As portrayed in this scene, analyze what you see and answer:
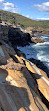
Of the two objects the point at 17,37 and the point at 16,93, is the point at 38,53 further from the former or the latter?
the point at 16,93

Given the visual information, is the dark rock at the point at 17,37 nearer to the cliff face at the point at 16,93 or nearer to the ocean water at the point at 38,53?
the ocean water at the point at 38,53

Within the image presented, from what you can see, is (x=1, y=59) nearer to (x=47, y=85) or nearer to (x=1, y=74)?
(x=1, y=74)

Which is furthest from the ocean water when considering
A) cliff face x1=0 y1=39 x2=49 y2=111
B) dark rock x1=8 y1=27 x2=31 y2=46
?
cliff face x1=0 y1=39 x2=49 y2=111

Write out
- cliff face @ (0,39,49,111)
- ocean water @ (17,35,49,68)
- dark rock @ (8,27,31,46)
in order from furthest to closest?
1. dark rock @ (8,27,31,46)
2. ocean water @ (17,35,49,68)
3. cliff face @ (0,39,49,111)

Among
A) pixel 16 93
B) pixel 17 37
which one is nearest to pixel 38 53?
pixel 17 37

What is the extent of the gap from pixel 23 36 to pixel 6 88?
50331 millimetres

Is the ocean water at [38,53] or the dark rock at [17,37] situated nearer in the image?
the ocean water at [38,53]

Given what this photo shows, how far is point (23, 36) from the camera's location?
60375 mm

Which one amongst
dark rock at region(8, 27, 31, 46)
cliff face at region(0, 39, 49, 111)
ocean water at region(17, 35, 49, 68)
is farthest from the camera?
dark rock at region(8, 27, 31, 46)

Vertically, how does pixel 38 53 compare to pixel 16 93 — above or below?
below

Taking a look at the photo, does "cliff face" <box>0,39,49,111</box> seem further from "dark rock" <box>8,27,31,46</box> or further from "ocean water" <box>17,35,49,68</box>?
"dark rock" <box>8,27,31,46</box>

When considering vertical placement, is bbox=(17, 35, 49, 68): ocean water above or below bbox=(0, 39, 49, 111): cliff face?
below

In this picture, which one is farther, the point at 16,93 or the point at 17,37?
the point at 17,37

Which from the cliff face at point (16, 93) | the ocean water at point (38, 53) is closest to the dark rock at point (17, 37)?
the ocean water at point (38, 53)
